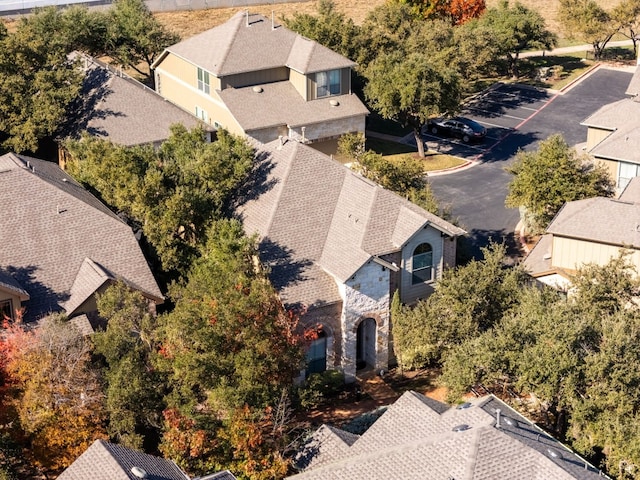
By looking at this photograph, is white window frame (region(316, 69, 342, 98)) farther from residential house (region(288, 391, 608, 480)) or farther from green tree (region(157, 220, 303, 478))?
residential house (region(288, 391, 608, 480))

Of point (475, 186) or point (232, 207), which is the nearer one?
point (232, 207)

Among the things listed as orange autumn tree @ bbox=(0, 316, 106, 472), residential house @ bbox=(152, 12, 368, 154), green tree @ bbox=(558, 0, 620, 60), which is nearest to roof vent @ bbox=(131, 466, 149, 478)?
orange autumn tree @ bbox=(0, 316, 106, 472)

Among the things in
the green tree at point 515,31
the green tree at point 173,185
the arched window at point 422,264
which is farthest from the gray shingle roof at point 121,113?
the green tree at point 515,31


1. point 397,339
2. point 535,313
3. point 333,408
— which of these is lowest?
point 333,408

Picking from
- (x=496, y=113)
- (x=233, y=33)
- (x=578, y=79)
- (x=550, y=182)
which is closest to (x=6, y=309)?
(x=550, y=182)

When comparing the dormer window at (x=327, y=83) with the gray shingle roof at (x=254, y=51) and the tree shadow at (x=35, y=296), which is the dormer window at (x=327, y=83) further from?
the tree shadow at (x=35, y=296)

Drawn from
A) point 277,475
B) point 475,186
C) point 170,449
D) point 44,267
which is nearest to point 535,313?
point 277,475

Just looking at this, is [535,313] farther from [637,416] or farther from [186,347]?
[186,347]

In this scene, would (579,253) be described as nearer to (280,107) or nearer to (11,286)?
(280,107)
